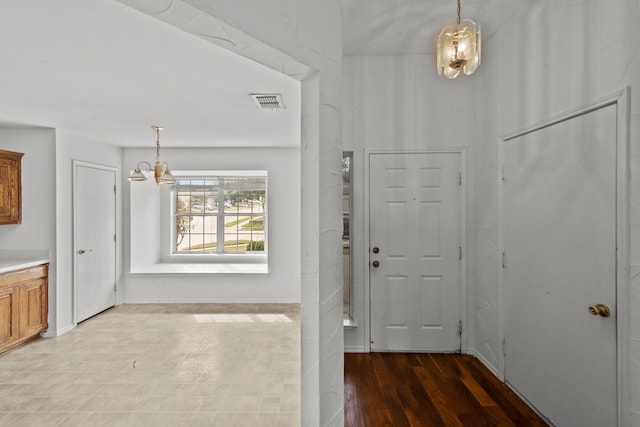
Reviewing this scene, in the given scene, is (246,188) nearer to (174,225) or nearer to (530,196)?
(174,225)

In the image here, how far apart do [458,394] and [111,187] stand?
5182mm

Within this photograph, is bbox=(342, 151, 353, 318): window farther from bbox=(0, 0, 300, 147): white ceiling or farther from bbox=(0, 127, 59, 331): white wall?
bbox=(0, 127, 59, 331): white wall

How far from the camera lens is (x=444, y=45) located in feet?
5.81

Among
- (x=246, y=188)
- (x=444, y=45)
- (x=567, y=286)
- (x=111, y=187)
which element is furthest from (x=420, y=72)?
(x=111, y=187)

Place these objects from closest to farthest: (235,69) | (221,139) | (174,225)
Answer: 1. (235,69)
2. (221,139)
3. (174,225)

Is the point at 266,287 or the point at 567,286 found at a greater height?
the point at 567,286

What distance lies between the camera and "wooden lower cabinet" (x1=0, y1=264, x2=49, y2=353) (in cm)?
340

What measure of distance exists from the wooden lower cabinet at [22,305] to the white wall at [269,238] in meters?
1.34

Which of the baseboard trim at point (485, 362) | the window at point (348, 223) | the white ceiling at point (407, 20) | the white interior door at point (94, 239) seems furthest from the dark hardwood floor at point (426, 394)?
the white interior door at point (94, 239)

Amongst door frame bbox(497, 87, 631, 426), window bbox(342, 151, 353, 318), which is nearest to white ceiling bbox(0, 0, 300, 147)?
window bbox(342, 151, 353, 318)

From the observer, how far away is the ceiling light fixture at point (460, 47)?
1.72m

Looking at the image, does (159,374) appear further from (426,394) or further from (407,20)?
(407,20)

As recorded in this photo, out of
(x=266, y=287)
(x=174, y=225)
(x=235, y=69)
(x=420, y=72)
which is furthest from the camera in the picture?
(x=174, y=225)

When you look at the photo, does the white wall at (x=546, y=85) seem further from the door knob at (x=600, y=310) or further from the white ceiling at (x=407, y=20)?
the white ceiling at (x=407, y=20)
